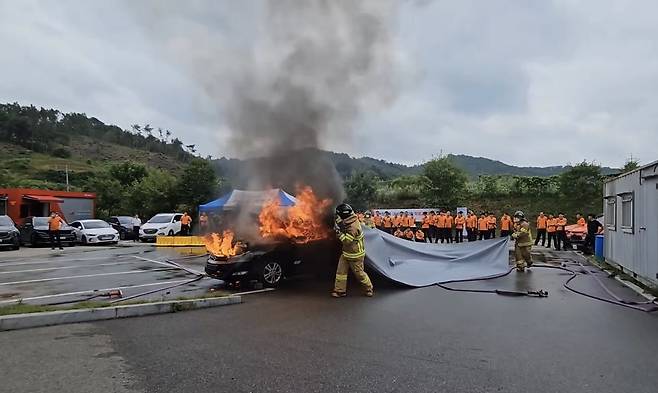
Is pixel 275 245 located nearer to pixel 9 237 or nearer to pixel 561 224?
pixel 561 224

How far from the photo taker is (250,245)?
9.58 m

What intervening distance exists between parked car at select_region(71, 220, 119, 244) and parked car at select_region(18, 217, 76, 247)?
58 cm

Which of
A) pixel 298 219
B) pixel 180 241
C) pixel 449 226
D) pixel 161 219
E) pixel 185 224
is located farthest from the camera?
pixel 161 219

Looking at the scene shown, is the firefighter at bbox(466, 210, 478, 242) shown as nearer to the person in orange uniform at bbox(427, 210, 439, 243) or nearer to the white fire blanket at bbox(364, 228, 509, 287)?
the person in orange uniform at bbox(427, 210, 439, 243)

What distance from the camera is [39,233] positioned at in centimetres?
2077

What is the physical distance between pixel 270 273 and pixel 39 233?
16.4 metres

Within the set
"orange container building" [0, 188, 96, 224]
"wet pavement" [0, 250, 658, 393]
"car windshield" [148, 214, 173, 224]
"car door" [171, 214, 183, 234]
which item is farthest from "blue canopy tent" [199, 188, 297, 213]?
"orange container building" [0, 188, 96, 224]

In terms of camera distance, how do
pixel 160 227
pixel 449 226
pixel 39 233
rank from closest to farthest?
pixel 39 233
pixel 449 226
pixel 160 227

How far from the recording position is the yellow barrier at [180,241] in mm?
20484

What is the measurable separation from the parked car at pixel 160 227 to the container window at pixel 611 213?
19.8m

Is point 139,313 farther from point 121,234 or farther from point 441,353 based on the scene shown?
point 121,234

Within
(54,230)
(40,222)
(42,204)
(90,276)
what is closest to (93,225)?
(40,222)

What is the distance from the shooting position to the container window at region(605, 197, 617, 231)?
1242cm

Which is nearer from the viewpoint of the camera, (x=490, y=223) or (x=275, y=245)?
(x=275, y=245)
